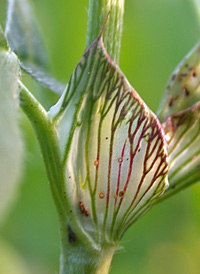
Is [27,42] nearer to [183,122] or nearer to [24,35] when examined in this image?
[24,35]

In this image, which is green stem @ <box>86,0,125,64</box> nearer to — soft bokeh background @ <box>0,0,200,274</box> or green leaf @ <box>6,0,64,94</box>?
green leaf @ <box>6,0,64,94</box>

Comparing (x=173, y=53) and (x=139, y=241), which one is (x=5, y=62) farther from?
(x=173, y=53)

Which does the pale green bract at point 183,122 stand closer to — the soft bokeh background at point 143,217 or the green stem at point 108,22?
the green stem at point 108,22

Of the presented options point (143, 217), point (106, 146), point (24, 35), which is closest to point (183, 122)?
point (106, 146)

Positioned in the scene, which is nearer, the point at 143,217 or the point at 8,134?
the point at 8,134

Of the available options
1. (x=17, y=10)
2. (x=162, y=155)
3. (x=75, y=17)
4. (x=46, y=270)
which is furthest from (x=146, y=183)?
Answer: (x=75, y=17)

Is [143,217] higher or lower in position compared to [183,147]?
lower

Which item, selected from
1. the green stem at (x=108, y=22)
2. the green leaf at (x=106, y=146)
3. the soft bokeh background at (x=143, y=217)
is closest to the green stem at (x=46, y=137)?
the green leaf at (x=106, y=146)
